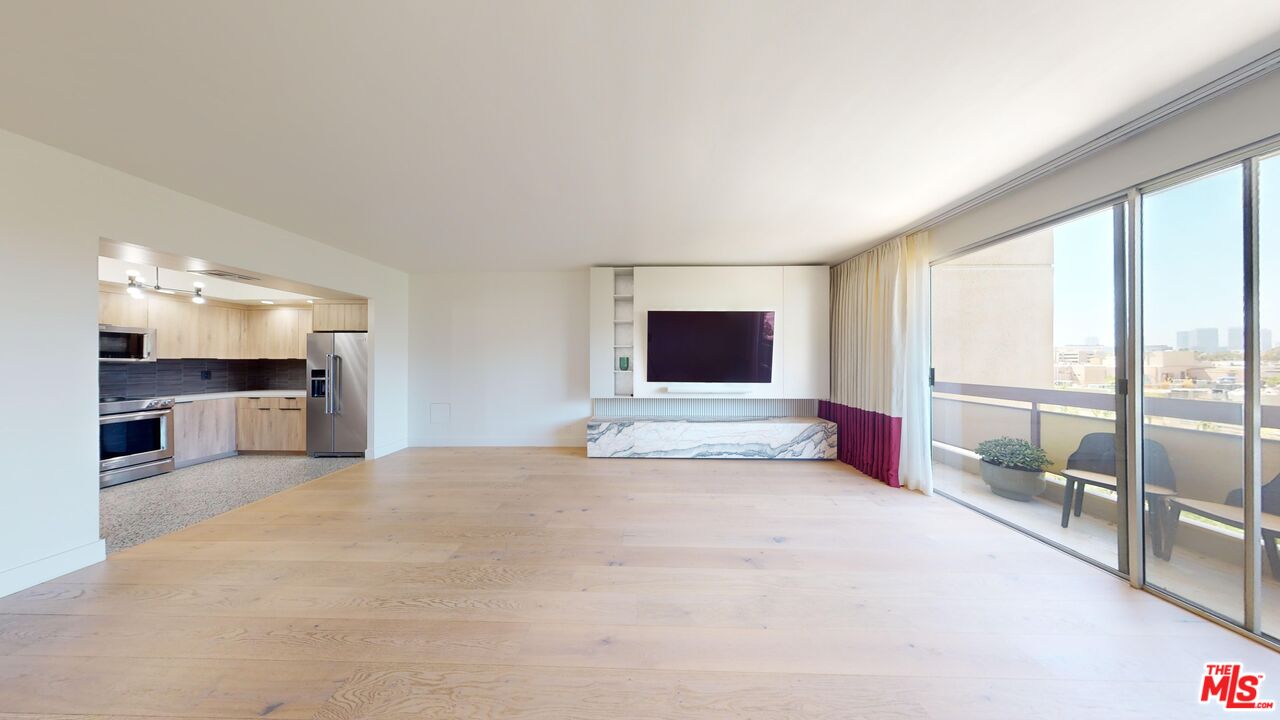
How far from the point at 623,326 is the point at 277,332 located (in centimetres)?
481

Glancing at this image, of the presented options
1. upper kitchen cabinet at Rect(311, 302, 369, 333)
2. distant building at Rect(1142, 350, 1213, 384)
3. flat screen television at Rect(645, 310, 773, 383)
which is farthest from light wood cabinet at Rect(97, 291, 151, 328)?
distant building at Rect(1142, 350, 1213, 384)

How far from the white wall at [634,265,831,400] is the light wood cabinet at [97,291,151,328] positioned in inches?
222

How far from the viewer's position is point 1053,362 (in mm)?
2873

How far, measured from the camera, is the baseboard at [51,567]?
2.05 m

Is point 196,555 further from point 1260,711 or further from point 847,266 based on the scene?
point 847,266

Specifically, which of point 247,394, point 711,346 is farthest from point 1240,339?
point 247,394

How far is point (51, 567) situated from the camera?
7.20ft

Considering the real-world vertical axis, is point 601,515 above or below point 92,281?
below

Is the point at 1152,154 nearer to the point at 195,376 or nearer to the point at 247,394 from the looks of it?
the point at 247,394

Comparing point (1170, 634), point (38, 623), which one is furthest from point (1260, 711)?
point (38, 623)

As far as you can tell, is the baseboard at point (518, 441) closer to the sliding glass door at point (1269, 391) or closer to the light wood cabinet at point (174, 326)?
the light wood cabinet at point (174, 326)

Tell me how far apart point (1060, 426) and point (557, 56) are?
13.1 ft

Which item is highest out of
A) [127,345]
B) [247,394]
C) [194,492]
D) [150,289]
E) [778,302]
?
[150,289]

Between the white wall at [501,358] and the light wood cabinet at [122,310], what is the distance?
8.90 feet
